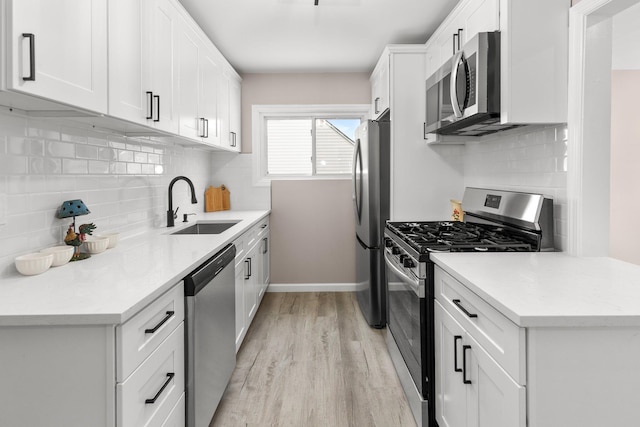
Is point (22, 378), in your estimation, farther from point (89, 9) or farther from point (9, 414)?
point (89, 9)

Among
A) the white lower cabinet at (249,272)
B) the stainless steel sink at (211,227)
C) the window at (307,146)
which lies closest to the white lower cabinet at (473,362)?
the white lower cabinet at (249,272)

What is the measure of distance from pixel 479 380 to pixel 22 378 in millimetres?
1392

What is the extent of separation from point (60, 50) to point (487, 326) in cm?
171

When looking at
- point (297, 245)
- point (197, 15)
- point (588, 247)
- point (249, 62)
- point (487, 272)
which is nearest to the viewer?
point (487, 272)

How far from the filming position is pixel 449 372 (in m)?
1.74

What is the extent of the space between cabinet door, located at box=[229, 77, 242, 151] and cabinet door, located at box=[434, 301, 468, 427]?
285 centimetres

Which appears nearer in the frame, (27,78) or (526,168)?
(27,78)

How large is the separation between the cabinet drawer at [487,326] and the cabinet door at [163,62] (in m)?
1.68

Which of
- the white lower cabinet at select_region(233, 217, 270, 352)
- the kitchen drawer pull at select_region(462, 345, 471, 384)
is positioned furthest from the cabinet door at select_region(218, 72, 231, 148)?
the kitchen drawer pull at select_region(462, 345, 471, 384)

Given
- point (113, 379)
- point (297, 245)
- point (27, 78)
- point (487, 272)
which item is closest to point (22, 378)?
point (113, 379)

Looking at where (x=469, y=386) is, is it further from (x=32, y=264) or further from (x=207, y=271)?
(x=32, y=264)

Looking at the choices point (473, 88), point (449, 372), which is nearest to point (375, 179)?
point (473, 88)

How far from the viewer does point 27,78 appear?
1.23 meters

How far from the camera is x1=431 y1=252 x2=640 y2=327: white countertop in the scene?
1.11 m
